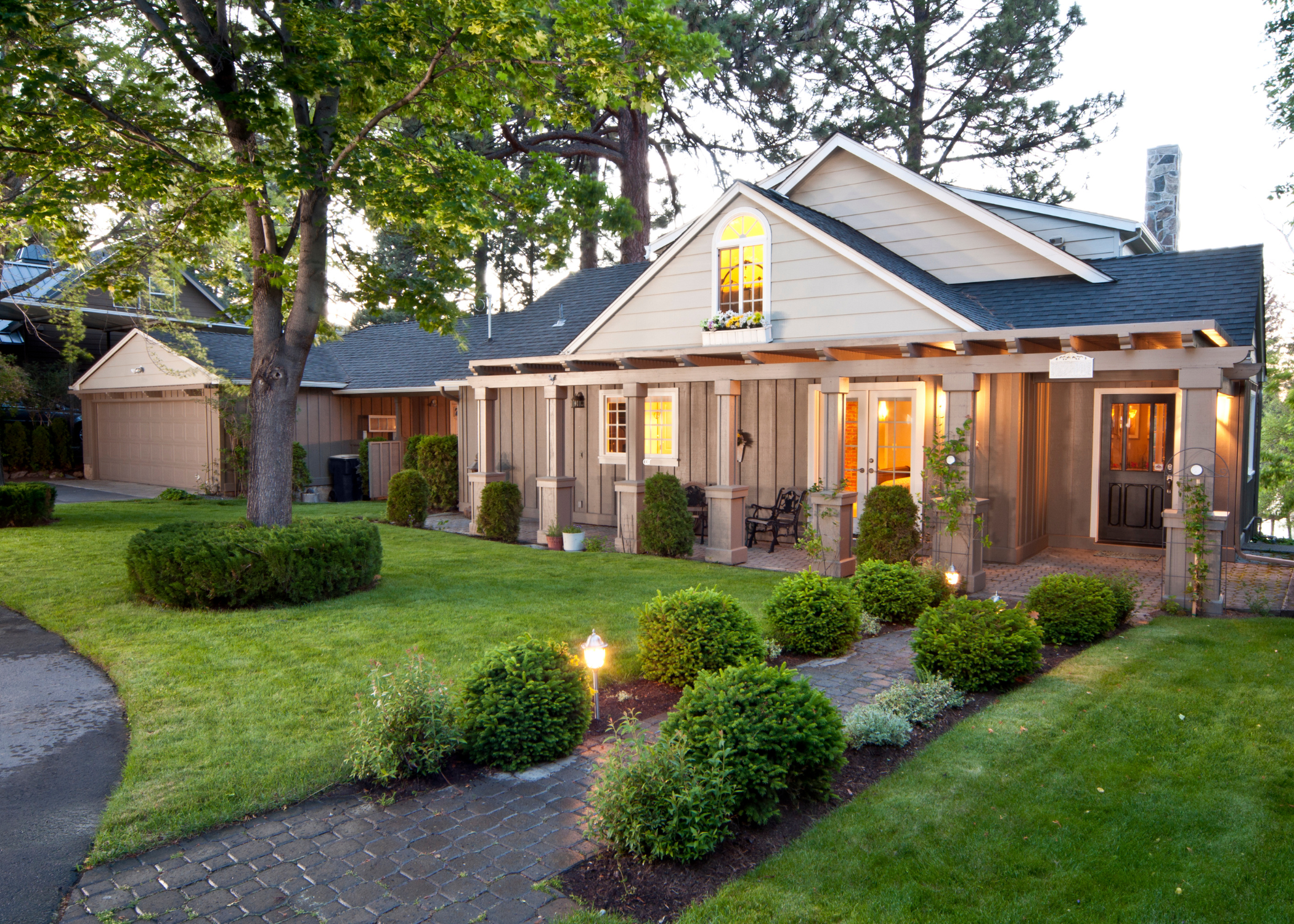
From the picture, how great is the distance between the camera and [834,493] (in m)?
9.80

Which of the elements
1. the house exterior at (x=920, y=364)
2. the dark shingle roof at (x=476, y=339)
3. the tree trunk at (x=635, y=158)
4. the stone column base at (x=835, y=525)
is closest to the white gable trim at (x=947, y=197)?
the house exterior at (x=920, y=364)

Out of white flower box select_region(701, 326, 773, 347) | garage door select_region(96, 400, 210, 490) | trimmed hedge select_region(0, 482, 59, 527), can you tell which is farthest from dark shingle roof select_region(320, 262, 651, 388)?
trimmed hedge select_region(0, 482, 59, 527)

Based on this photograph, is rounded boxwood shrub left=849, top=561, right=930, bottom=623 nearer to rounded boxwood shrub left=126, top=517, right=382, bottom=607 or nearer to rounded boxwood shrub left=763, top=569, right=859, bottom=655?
rounded boxwood shrub left=763, top=569, right=859, bottom=655

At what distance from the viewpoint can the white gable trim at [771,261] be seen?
9.16 m

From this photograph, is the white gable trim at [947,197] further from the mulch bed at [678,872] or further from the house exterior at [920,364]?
the mulch bed at [678,872]

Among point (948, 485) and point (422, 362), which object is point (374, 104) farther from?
point (422, 362)

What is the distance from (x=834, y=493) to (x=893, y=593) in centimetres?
237

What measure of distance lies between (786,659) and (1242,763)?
3.01 m

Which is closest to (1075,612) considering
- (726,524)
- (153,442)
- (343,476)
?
(726,524)

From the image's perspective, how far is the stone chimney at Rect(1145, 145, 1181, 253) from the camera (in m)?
14.3

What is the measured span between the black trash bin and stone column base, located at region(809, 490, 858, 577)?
12.7 metres

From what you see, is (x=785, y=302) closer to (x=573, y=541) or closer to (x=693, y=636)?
(x=573, y=541)

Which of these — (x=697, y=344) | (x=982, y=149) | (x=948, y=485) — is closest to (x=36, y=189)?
(x=697, y=344)

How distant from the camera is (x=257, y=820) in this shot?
3.87 meters
